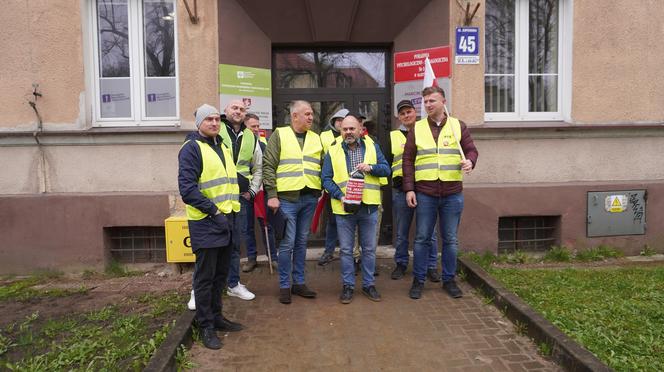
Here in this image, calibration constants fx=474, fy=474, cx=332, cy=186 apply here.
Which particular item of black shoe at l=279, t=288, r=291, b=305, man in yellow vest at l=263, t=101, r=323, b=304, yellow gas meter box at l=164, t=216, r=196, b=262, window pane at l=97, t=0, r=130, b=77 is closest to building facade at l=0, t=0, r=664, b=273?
window pane at l=97, t=0, r=130, b=77

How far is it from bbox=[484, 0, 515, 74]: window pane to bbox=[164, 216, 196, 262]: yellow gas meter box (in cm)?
471

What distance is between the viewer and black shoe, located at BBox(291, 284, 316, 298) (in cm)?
485

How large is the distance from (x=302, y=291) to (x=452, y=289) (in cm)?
154

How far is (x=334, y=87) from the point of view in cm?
695

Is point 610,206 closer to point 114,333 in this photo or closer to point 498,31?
point 498,31

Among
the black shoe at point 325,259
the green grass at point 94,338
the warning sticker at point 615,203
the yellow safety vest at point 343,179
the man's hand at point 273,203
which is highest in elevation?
the yellow safety vest at point 343,179

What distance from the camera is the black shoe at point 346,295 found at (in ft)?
15.4

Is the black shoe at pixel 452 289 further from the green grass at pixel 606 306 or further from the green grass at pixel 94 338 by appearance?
the green grass at pixel 94 338

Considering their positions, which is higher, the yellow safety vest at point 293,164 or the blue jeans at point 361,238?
the yellow safety vest at point 293,164

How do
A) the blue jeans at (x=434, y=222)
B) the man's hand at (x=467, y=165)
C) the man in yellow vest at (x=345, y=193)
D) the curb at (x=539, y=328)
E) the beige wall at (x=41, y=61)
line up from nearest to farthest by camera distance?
the curb at (x=539, y=328) < the man's hand at (x=467, y=165) < the man in yellow vest at (x=345, y=193) < the blue jeans at (x=434, y=222) < the beige wall at (x=41, y=61)

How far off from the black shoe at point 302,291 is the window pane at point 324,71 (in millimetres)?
3234

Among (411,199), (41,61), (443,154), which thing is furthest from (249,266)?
(41,61)

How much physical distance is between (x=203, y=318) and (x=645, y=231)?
6165 mm

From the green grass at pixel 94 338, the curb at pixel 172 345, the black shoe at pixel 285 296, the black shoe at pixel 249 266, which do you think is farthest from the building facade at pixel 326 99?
the curb at pixel 172 345
